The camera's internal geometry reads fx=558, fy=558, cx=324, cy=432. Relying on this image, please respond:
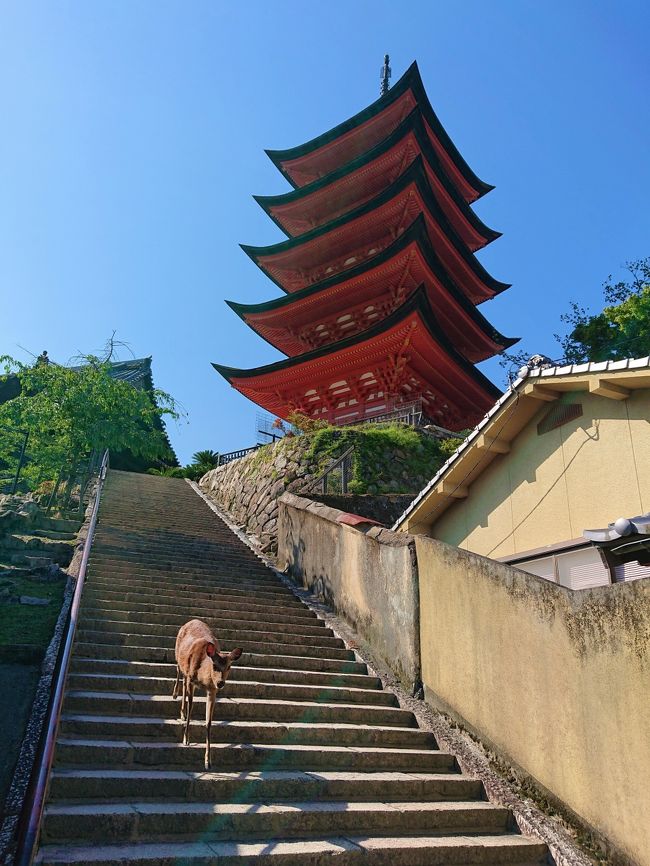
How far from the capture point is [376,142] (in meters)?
29.4

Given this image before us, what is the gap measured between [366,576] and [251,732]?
3016 millimetres

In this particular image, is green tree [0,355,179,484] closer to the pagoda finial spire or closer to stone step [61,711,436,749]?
stone step [61,711,436,749]

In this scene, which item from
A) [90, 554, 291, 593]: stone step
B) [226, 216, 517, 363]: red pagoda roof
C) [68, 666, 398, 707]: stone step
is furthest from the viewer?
[226, 216, 517, 363]: red pagoda roof

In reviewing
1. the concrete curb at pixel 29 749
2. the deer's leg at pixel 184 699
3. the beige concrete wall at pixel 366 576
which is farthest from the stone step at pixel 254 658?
the deer's leg at pixel 184 699

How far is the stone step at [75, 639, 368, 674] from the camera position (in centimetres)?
575

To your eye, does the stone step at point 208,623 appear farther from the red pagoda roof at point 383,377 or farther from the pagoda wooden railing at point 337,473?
the red pagoda roof at point 383,377

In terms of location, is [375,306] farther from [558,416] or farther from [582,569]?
[582,569]

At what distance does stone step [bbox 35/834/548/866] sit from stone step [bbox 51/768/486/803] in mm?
425

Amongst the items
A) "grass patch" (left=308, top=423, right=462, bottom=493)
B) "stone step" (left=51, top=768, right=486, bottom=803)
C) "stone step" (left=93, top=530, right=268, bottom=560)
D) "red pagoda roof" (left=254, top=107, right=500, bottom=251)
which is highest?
"red pagoda roof" (left=254, top=107, right=500, bottom=251)

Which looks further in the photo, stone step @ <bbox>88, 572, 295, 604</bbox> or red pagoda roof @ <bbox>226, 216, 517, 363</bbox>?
red pagoda roof @ <bbox>226, 216, 517, 363</bbox>

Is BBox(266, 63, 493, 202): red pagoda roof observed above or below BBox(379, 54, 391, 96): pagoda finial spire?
below

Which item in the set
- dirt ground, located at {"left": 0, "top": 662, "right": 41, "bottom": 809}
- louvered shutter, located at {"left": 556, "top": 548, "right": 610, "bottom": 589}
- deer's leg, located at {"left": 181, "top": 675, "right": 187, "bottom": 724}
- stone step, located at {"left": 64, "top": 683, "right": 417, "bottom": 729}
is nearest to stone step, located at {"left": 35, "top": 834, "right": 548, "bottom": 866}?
dirt ground, located at {"left": 0, "top": 662, "right": 41, "bottom": 809}

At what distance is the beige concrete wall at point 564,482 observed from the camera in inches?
239

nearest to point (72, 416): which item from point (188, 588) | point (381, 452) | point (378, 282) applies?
point (188, 588)
